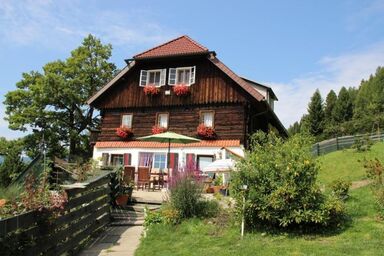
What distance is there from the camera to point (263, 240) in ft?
25.4

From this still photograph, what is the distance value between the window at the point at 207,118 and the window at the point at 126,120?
4.65m

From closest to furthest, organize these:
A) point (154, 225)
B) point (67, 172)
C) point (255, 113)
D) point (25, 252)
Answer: point (25, 252), point (154, 225), point (67, 172), point (255, 113)

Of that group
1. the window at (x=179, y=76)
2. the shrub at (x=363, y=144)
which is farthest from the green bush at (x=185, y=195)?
the window at (x=179, y=76)

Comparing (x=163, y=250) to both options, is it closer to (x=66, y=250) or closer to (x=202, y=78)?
(x=66, y=250)

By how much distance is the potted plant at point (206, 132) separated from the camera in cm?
2227

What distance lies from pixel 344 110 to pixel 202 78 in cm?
3950

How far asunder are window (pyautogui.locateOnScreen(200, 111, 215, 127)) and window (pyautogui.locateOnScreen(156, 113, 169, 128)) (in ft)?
7.31

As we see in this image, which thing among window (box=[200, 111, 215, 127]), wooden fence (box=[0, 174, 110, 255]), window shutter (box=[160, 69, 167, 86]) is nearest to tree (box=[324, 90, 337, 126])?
window (box=[200, 111, 215, 127])

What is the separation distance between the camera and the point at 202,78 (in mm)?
23172

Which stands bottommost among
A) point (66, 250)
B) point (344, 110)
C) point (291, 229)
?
point (66, 250)

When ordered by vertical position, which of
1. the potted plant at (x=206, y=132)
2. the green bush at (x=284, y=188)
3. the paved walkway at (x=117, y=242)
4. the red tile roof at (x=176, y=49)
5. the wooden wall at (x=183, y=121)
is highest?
the red tile roof at (x=176, y=49)

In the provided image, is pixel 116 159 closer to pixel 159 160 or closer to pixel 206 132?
pixel 159 160

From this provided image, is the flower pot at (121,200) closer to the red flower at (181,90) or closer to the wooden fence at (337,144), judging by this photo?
the red flower at (181,90)

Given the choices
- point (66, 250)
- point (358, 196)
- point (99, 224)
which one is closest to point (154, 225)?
point (99, 224)
